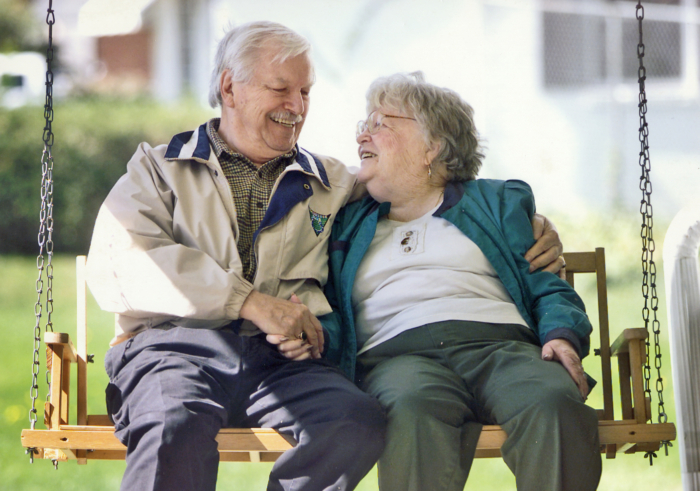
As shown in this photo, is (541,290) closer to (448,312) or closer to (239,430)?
(448,312)

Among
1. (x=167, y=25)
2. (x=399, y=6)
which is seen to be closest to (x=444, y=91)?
(x=399, y=6)

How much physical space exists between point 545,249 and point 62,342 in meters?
1.58

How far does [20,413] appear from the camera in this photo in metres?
7.39

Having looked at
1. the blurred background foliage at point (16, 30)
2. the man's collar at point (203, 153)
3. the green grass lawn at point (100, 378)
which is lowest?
Result: the green grass lawn at point (100, 378)

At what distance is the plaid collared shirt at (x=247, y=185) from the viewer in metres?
2.77

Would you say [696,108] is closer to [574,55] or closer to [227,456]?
[574,55]

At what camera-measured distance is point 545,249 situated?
9.41 feet

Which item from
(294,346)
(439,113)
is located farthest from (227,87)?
(294,346)

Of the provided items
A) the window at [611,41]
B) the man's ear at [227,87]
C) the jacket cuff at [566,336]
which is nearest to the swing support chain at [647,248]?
the jacket cuff at [566,336]

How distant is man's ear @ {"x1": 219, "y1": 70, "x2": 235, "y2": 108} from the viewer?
117 inches

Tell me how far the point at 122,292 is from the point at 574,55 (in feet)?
24.1

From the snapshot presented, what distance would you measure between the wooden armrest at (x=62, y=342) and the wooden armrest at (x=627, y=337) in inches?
67.8

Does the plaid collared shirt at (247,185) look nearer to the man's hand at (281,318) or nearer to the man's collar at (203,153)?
the man's collar at (203,153)

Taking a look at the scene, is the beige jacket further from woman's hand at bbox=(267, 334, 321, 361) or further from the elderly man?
woman's hand at bbox=(267, 334, 321, 361)
